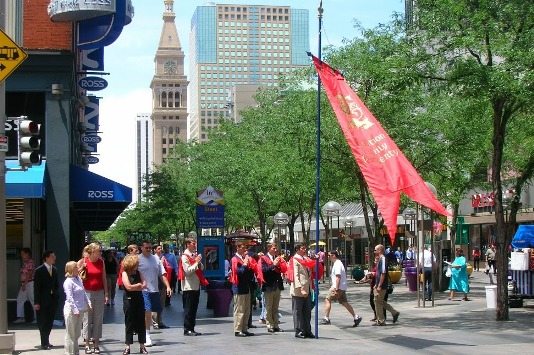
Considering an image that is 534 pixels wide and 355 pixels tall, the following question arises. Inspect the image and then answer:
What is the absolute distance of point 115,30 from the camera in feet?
76.9

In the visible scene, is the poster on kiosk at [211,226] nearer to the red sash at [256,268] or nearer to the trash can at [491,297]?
the trash can at [491,297]

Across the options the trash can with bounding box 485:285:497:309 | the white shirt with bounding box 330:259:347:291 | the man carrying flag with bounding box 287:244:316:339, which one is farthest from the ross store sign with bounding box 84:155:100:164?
the man carrying flag with bounding box 287:244:316:339

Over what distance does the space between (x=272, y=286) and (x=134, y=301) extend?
427cm

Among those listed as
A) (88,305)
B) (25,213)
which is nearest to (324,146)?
(25,213)

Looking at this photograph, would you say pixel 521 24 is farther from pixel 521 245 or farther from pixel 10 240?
pixel 10 240

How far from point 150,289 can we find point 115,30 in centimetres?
895

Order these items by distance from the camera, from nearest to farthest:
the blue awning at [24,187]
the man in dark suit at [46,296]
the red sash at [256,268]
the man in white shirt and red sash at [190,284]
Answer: the man in dark suit at [46,296]
the man in white shirt and red sash at [190,284]
the red sash at [256,268]
the blue awning at [24,187]

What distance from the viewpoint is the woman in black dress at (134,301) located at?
14.8 m

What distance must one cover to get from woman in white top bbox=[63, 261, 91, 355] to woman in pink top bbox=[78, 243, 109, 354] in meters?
0.70

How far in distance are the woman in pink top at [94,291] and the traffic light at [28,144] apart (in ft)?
6.06

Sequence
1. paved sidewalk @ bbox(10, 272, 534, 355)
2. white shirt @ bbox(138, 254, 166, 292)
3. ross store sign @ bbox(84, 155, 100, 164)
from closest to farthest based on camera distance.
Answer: paved sidewalk @ bbox(10, 272, 534, 355) → white shirt @ bbox(138, 254, 166, 292) → ross store sign @ bbox(84, 155, 100, 164)

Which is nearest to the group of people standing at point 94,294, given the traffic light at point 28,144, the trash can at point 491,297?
the traffic light at point 28,144

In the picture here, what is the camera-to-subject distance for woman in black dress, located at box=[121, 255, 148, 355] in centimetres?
1480

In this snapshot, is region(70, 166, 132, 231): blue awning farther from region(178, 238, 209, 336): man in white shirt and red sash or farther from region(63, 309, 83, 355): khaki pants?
region(63, 309, 83, 355): khaki pants
